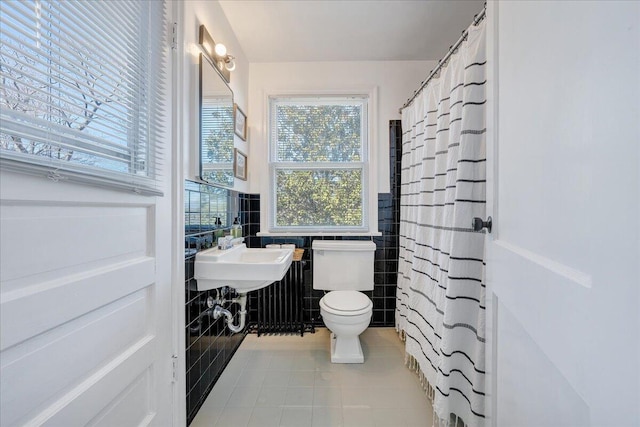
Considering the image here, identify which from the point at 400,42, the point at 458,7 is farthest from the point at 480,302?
the point at 400,42

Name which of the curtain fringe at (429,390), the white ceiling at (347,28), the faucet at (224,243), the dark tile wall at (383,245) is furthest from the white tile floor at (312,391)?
the white ceiling at (347,28)

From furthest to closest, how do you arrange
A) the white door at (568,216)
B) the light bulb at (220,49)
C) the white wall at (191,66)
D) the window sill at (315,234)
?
the window sill at (315,234) < the light bulb at (220,49) < the white wall at (191,66) < the white door at (568,216)

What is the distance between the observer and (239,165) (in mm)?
2223

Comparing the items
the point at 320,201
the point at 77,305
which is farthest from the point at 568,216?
the point at 320,201

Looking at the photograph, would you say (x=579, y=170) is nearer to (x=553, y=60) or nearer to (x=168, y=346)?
(x=553, y=60)

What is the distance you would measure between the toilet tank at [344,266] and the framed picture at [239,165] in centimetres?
85

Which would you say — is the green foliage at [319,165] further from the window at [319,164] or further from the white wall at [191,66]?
the white wall at [191,66]

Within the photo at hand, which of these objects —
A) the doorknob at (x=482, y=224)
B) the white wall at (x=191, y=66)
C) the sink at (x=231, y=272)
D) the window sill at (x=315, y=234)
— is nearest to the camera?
the doorknob at (x=482, y=224)

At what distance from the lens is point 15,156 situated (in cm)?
55

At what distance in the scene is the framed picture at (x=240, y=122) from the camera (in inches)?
83.2

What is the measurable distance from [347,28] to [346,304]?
6.65ft

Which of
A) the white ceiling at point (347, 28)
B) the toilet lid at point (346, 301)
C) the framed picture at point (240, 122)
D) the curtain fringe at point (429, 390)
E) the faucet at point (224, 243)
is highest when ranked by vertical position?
the white ceiling at point (347, 28)

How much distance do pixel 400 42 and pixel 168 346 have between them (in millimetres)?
2563

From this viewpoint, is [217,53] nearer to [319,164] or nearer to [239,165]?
[239,165]
